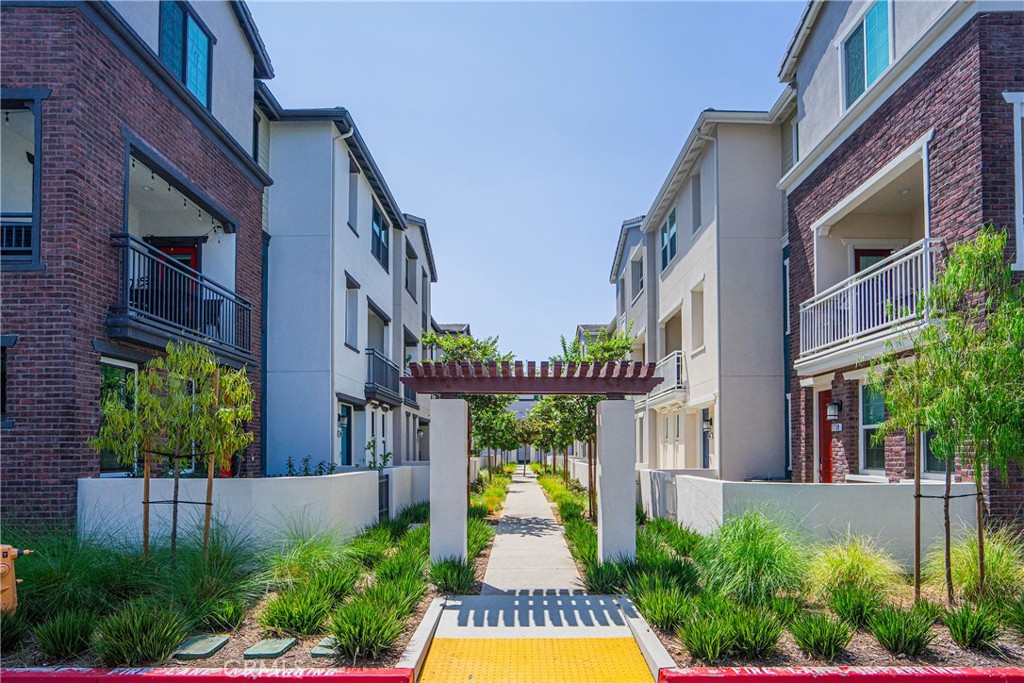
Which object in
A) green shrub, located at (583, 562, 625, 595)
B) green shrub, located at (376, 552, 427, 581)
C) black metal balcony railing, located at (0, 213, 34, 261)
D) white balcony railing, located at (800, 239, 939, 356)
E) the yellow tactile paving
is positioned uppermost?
black metal balcony railing, located at (0, 213, 34, 261)

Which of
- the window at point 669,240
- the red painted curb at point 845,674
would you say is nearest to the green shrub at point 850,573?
the red painted curb at point 845,674

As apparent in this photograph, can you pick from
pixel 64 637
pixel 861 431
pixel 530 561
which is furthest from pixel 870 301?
pixel 64 637

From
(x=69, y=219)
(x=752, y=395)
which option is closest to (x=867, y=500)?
(x=752, y=395)

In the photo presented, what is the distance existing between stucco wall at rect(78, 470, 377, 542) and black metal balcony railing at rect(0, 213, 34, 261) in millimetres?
3271

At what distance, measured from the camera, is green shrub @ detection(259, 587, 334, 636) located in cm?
773

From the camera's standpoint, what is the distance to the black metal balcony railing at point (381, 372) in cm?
2262

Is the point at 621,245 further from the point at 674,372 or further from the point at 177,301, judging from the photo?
the point at 177,301

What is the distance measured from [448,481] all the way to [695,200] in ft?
42.6

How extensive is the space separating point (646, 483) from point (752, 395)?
3196 millimetres

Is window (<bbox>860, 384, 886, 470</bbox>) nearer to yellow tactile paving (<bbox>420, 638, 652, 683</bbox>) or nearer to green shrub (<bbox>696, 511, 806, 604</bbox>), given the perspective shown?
green shrub (<bbox>696, 511, 806, 604</bbox>)

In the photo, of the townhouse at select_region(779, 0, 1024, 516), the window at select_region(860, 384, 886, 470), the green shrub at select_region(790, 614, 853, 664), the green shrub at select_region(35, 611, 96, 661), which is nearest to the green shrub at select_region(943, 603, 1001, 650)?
the green shrub at select_region(790, 614, 853, 664)

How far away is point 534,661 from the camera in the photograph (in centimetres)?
735

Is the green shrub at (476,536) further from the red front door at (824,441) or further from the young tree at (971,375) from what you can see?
the red front door at (824,441)

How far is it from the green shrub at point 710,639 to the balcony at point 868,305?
193 inches
